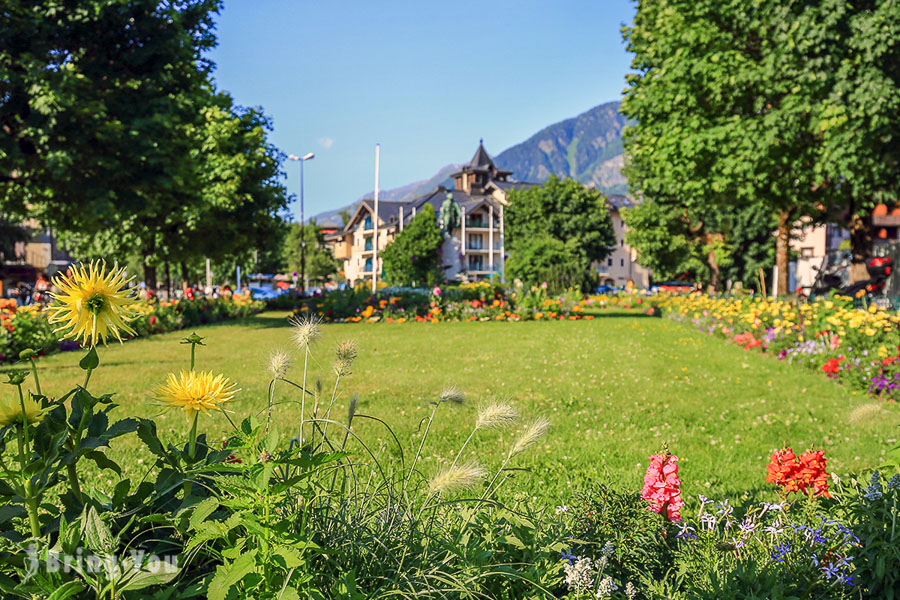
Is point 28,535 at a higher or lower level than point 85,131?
lower

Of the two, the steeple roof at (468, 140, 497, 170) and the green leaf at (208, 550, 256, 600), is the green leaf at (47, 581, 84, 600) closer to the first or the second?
the green leaf at (208, 550, 256, 600)

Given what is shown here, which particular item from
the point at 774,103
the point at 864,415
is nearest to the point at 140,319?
the point at 864,415

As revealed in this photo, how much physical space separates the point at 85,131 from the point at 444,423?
1313 centimetres

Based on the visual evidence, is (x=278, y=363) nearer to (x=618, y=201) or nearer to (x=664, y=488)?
(x=664, y=488)

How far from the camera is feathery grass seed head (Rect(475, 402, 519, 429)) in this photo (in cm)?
203

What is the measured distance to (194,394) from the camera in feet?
5.49

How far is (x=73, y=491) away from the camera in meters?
1.75

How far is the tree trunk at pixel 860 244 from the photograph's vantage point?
18.0m

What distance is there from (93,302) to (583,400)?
6.25m

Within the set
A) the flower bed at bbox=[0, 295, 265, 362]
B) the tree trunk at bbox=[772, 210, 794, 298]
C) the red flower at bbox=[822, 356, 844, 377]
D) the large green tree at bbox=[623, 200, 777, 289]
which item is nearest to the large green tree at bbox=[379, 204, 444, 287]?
the flower bed at bbox=[0, 295, 265, 362]

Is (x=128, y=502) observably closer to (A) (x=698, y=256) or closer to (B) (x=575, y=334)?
(B) (x=575, y=334)

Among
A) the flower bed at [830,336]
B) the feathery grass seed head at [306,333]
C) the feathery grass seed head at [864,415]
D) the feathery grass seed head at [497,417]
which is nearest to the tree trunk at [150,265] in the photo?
the flower bed at [830,336]

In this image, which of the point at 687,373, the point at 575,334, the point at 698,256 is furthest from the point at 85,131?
the point at 698,256

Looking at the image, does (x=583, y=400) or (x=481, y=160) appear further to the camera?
(x=481, y=160)
